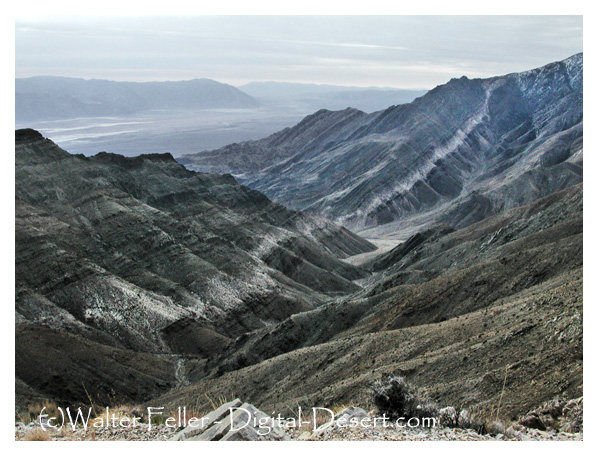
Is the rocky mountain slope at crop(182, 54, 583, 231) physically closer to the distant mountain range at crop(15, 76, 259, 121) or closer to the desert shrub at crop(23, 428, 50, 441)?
the distant mountain range at crop(15, 76, 259, 121)

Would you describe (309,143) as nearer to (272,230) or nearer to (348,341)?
(272,230)

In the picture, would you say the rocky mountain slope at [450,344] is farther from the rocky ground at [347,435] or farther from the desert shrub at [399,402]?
the desert shrub at [399,402]

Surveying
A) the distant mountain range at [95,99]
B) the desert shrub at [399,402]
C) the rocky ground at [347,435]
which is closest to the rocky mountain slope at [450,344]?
the rocky ground at [347,435]

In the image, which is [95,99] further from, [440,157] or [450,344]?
[450,344]

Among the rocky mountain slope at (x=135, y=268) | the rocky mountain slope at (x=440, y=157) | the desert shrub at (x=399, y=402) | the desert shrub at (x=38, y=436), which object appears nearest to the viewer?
the desert shrub at (x=399, y=402)

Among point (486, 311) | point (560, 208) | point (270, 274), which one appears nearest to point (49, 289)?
point (270, 274)

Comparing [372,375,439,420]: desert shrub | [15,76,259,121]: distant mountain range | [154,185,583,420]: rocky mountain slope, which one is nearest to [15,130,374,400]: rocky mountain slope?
[154,185,583,420]: rocky mountain slope

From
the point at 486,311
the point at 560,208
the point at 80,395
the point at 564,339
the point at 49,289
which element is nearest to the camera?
the point at 564,339
